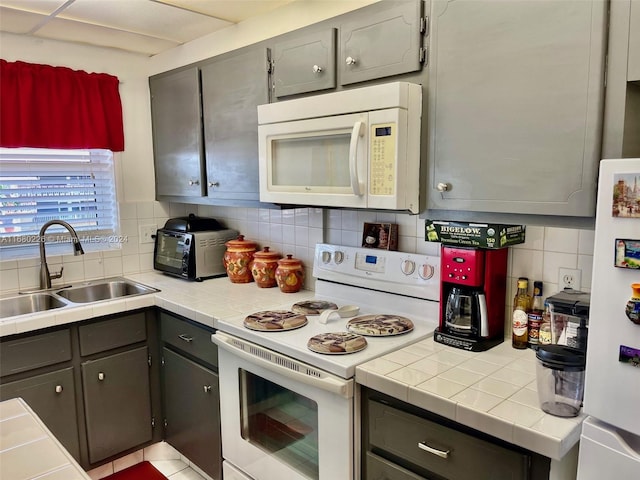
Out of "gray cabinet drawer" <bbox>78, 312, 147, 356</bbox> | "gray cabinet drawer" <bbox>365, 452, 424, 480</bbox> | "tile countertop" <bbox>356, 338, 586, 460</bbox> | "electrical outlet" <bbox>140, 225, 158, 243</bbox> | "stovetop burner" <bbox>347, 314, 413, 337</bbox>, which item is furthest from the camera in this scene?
"electrical outlet" <bbox>140, 225, 158, 243</bbox>

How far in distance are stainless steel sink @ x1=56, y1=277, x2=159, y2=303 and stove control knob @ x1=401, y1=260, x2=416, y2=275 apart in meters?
1.40

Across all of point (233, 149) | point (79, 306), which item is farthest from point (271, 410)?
point (233, 149)

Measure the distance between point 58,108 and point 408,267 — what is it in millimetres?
2034

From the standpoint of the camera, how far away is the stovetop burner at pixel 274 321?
183cm

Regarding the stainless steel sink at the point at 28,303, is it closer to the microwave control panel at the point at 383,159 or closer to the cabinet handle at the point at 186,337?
the cabinet handle at the point at 186,337

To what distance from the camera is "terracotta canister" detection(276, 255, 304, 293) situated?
7.87 feet

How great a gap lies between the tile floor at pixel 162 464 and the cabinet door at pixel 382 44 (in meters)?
2.05

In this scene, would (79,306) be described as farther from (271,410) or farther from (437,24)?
(437,24)

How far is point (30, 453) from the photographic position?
0.93 m

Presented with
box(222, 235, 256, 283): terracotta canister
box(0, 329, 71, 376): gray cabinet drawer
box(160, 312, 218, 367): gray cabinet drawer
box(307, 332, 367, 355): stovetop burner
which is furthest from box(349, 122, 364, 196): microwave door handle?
box(0, 329, 71, 376): gray cabinet drawer

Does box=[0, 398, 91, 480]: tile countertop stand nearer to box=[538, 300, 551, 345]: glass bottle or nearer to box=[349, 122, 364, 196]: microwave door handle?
box=[349, 122, 364, 196]: microwave door handle

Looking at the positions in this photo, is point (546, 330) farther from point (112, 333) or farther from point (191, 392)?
point (112, 333)

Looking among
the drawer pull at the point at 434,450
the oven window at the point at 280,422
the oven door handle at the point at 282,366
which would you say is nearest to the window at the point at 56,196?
the oven door handle at the point at 282,366

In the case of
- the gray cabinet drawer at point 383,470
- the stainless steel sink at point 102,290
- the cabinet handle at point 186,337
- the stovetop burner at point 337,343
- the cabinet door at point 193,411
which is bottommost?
the cabinet door at point 193,411
